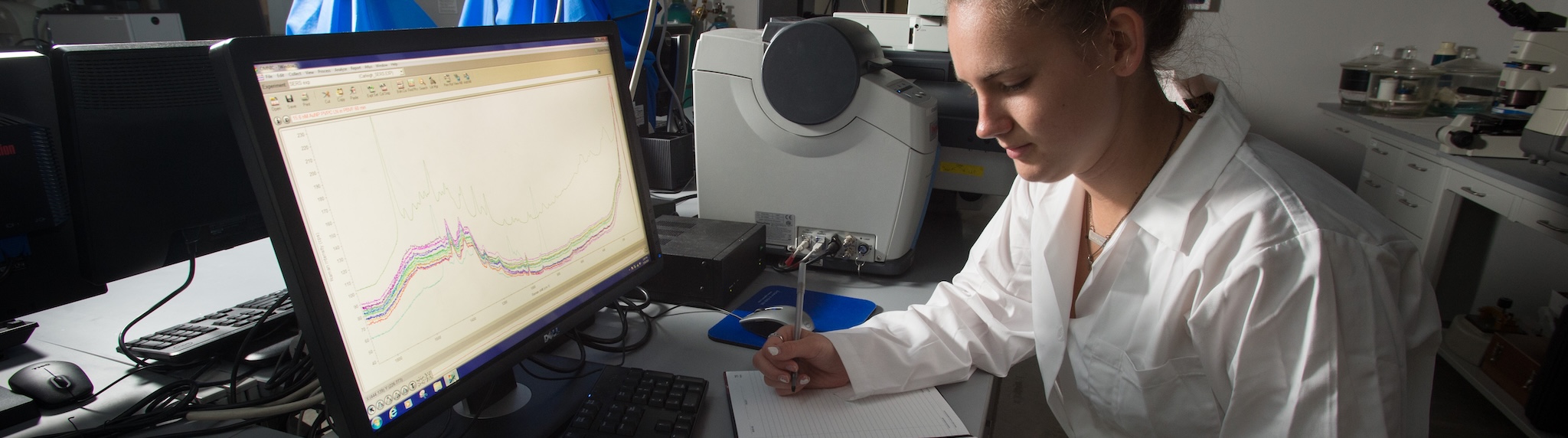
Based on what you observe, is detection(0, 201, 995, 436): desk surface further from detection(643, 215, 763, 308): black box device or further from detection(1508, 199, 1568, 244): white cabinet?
detection(1508, 199, 1568, 244): white cabinet

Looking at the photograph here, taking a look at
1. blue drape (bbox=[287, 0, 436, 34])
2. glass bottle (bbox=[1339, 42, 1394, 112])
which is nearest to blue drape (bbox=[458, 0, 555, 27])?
blue drape (bbox=[287, 0, 436, 34])

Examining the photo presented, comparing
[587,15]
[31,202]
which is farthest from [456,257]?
[587,15]

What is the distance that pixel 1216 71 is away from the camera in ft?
9.16

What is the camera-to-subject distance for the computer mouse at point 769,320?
3.04 feet

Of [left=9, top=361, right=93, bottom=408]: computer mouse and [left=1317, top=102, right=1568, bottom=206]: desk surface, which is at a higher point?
[left=9, top=361, right=93, bottom=408]: computer mouse

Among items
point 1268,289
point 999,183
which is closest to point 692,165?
point 999,183

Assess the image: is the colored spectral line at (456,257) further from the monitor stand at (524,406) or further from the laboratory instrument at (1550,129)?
the laboratory instrument at (1550,129)

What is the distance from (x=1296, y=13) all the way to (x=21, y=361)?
11.9 ft

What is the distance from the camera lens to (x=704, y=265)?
3.41 ft

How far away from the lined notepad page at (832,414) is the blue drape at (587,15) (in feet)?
3.81

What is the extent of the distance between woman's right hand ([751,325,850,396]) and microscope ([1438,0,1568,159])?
6.65 ft

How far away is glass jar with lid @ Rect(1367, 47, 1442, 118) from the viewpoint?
2.52 meters

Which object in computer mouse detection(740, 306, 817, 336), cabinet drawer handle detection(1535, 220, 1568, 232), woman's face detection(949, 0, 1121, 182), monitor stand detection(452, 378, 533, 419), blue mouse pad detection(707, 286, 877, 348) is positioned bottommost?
cabinet drawer handle detection(1535, 220, 1568, 232)

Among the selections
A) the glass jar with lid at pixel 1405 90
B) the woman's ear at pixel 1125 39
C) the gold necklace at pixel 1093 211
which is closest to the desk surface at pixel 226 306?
the gold necklace at pixel 1093 211
